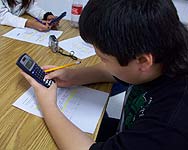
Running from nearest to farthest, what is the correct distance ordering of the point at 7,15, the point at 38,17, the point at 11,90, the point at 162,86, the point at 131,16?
the point at 131,16 → the point at 162,86 → the point at 11,90 → the point at 7,15 → the point at 38,17

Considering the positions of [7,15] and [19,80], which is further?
[7,15]

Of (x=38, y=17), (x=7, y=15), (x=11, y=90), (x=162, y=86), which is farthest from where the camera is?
(x=38, y=17)

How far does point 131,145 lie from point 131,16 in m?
0.28

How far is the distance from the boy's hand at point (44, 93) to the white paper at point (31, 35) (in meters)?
0.37

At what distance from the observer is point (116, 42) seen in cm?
60

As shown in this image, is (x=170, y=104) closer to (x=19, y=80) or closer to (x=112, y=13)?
(x=112, y=13)

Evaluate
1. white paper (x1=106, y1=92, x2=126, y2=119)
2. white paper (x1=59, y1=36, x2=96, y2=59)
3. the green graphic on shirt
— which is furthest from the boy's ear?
white paper (x1=106, y1=92, x2=126, y2=119)

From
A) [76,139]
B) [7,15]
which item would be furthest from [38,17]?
[76,139]

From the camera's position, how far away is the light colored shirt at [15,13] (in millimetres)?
1332

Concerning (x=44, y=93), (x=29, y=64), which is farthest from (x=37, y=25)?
(x=44, y=93)

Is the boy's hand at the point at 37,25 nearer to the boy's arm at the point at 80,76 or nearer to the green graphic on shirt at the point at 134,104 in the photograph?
the boy's arm at the point at 80,76

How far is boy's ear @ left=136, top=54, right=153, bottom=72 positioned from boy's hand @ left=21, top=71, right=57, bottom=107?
281 mm

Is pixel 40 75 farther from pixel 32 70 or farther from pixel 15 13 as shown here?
pixel 15 13

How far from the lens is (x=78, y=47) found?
1184 mm
